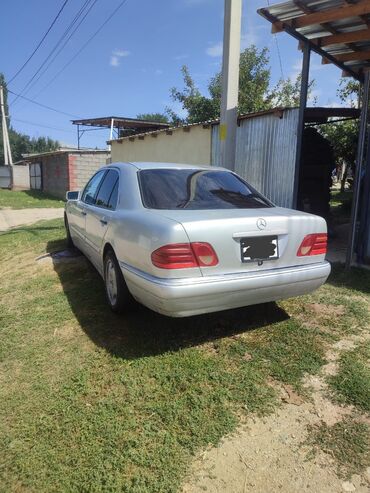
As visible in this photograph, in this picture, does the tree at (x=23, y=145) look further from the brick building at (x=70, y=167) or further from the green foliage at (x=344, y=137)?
the green foliage at (x=344, y=137)

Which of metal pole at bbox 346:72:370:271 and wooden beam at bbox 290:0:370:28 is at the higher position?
wooden beam at bbox 290:0:370:28

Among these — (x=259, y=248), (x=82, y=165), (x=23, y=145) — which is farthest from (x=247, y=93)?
(x=23, y=145)

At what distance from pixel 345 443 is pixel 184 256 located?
1509 millimetres

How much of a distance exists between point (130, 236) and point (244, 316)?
1351mm

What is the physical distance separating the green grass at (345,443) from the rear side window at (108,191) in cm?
268

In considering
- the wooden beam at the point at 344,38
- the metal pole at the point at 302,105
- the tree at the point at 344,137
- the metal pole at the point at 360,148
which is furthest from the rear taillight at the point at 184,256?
the tree at the point at 344,137

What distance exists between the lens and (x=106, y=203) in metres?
4.36

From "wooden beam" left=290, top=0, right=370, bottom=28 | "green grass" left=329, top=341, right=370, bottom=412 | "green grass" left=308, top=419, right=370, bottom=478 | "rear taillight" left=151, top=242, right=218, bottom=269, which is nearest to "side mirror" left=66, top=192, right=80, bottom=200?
"rear taillight" left=151, top=242, right=218, bottom=269

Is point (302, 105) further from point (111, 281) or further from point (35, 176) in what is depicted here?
point (35, 176)

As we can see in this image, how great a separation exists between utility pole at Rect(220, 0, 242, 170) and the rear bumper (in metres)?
4.00

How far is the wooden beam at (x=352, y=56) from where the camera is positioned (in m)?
7.50

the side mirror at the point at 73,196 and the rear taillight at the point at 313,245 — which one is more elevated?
the side mirror at the point at 73,196

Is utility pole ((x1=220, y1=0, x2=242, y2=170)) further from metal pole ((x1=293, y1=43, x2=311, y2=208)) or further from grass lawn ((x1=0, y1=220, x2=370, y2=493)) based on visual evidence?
grass lawn ((x1=0, y1=220, x2=370, y2=493))

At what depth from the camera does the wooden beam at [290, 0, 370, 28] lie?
17.2ft
